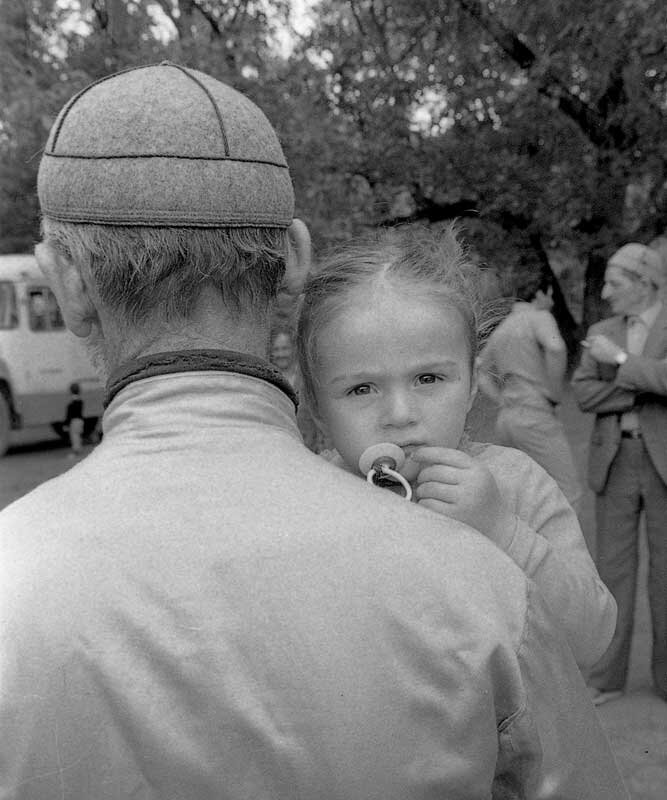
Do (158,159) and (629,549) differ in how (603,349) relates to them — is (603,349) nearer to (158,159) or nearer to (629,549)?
(629,549)

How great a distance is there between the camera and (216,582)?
0.93m

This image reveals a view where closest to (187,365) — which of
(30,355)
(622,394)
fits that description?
(622,394)

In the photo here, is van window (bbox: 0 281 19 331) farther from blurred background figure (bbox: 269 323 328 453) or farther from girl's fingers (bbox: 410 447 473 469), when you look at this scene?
girl's fingers (bbox: 410 447 473 469)

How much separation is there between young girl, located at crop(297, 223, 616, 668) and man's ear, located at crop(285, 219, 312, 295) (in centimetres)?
38

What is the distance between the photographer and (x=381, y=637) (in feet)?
3.13

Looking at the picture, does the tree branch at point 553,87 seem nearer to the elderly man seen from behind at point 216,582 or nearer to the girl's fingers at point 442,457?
the girl's fingers at point 442,457

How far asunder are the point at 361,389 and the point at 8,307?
13309mm

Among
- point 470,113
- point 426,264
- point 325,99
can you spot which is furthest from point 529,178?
point 426,264

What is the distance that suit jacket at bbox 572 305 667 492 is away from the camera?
4035 millimetres

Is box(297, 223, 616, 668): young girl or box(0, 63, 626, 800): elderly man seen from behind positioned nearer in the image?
box(0, 63, 626, 800): elderly man seen from behind

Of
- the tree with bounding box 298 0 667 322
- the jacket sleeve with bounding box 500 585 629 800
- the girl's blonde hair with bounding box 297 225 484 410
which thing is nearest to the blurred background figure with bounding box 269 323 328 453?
the girl's blonde hair with bounding box 297 225 484 410

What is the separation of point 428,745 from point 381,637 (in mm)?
117

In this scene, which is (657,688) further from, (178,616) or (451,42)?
(451,42)

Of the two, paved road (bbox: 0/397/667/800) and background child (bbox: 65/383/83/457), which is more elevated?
paved road (bbox: 0/397/667/800)
